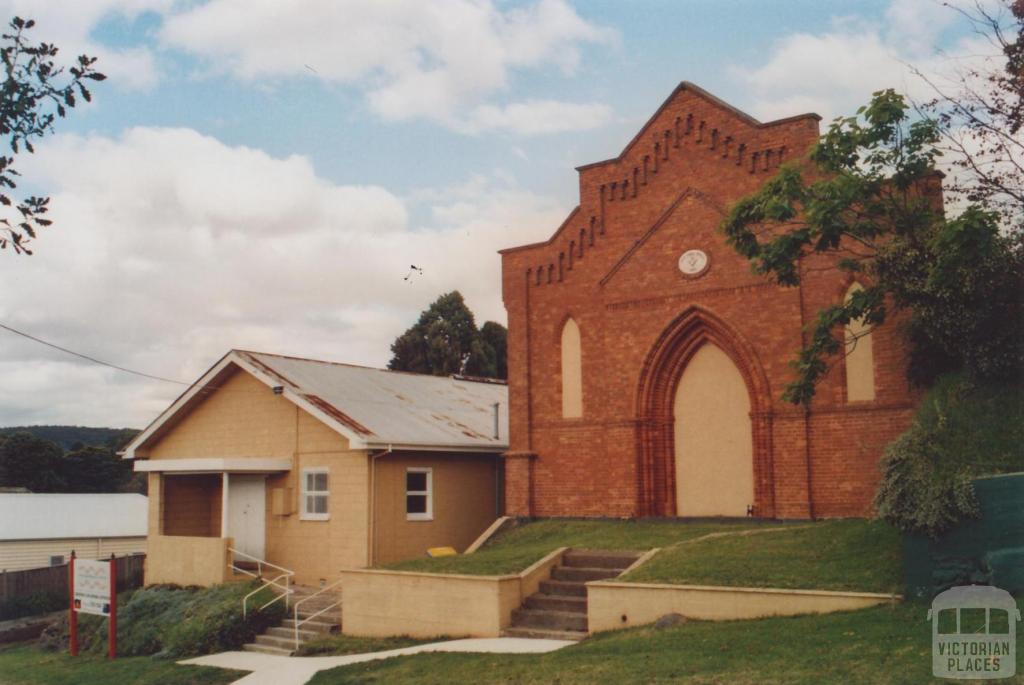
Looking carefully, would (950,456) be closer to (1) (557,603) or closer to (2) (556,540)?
(1) (557,603)

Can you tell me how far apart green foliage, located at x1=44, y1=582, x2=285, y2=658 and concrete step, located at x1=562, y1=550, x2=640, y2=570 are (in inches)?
235

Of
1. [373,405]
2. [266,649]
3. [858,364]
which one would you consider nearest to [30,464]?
[373,405]

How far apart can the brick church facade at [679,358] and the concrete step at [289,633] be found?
620cm

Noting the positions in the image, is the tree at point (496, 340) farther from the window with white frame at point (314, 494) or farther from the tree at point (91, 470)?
the window with white frame at point (314, 494)

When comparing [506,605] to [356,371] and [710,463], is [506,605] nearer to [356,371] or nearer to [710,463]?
[710,463]

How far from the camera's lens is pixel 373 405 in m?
24.9

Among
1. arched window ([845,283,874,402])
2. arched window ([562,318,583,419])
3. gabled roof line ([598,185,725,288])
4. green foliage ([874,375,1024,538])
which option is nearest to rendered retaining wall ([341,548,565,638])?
arched window ([562,318,583,419])

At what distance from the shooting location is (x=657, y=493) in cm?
2202

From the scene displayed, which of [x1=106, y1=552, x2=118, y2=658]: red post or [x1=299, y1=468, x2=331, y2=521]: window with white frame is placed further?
[x1=299, y1=468, x2=331, y2=521]: window with white frame

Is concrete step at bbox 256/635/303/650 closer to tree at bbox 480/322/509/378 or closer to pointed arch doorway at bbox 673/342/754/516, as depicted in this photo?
pointed arch doorway at bbox 673/342/754/516

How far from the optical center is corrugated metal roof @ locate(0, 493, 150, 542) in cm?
3912

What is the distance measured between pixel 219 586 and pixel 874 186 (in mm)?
15240

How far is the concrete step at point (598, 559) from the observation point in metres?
18.0

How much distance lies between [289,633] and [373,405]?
7.23 m
